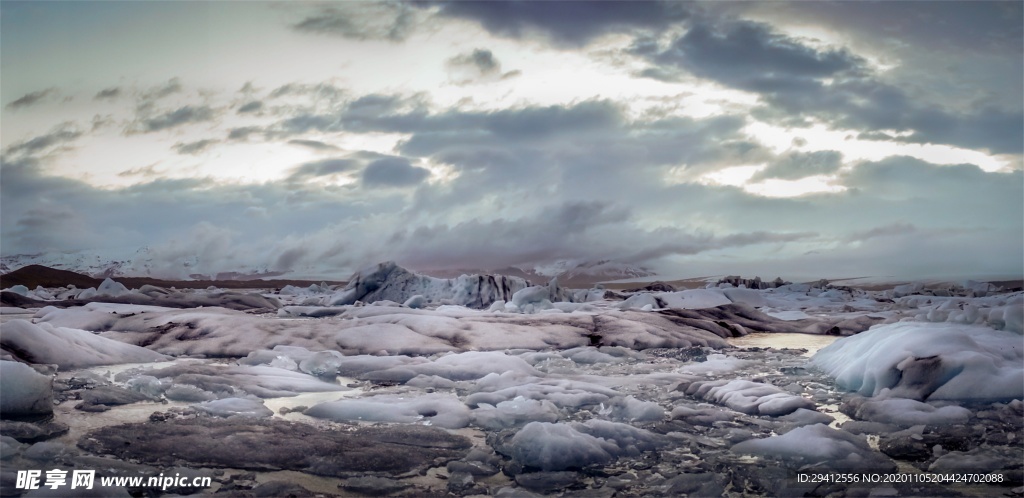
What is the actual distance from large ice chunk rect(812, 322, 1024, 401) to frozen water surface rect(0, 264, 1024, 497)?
0.06 ft

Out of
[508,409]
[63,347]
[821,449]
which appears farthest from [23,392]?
[821,449]

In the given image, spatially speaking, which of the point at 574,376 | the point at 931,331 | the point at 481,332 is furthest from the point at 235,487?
the point at 481,332

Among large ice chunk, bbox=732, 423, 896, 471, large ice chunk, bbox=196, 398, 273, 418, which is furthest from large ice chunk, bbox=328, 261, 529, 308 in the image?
large ice chunk, bbox=732, 423, 896, 471

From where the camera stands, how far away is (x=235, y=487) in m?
3.26

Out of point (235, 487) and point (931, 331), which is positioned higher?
point (931, 331)

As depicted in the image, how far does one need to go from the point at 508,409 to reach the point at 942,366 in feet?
11.5

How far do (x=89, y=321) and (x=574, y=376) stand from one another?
7.92 meters

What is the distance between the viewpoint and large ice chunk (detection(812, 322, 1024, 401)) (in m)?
5.10

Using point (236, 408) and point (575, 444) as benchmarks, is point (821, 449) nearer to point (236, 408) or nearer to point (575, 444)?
point (575, 444)

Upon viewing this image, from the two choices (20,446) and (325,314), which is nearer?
(20,446)

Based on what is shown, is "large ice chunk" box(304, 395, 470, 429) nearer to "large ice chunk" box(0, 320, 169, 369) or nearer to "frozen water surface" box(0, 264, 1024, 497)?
"frozen water surface" box(0, 264, 1024, 497)

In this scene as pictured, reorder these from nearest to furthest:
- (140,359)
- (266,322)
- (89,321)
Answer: (140,359) → (266,322) → (89,321)

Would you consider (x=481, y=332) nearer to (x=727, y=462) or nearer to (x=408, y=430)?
(x=408, y=430)

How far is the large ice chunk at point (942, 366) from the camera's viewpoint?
5.10 m
